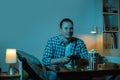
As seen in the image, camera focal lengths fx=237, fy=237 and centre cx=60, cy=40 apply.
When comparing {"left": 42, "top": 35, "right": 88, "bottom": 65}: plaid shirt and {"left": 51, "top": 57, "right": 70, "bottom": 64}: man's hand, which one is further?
{"left": 42, "top": 35, "right": 88, "bottom": 65}: plaid shirt

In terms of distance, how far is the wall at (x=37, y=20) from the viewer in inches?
149

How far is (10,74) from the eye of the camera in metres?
3.34

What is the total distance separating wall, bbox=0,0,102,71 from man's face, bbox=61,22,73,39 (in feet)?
2.95

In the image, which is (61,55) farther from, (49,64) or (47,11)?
(47,11)

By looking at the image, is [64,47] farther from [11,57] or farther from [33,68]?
[11,57]

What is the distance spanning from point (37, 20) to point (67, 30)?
981mm

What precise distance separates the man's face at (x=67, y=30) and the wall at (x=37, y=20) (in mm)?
900

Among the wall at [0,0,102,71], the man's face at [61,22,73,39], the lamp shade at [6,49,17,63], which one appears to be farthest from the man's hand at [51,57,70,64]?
the wall at [0,0,102,71]

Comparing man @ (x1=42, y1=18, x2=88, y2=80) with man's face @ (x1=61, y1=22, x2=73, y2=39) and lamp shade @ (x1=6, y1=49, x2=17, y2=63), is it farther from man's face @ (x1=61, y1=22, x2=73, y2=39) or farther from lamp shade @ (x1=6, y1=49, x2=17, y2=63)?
lamp shade @ (x1=6, y1=49, x2=17, y2=63)

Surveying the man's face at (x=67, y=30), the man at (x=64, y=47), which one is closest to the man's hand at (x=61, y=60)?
the man at (x=64, y=47)

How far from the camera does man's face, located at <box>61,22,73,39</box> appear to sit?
316 cm

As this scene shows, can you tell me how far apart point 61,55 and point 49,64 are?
25 centimetres

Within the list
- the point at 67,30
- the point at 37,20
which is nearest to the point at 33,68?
the point at 67,30

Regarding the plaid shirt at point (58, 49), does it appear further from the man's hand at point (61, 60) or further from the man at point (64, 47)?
the man's hand at point (61, 60)
